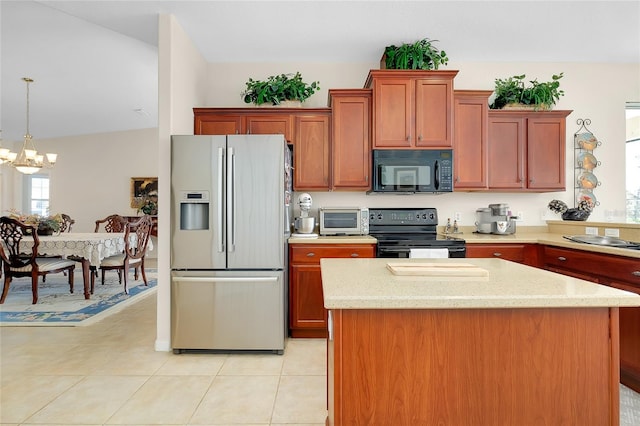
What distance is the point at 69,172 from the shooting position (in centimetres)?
778

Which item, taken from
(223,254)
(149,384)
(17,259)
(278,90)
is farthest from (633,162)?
(17,259)

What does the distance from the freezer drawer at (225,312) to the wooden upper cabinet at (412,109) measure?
168cm

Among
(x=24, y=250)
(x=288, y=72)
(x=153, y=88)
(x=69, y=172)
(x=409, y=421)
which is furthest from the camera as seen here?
(x=69, y=172)

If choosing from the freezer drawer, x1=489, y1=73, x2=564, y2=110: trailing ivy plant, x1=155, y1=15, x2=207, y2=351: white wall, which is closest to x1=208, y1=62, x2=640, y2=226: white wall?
x1=489, y1=73, x2=564, y2=110: trailing ivy plant

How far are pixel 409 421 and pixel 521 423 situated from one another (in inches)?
14.5

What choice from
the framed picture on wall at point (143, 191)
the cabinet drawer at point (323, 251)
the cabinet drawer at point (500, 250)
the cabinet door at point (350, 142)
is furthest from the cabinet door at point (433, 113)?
the framed picture on wall at point (143, 191)

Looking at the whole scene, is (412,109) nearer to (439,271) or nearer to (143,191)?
(439,271)

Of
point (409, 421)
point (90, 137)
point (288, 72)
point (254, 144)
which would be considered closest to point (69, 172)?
point (90, 137)

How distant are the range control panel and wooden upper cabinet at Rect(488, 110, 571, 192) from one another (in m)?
0.63

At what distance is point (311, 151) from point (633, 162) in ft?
11.5

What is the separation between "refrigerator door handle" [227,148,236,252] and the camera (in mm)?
2652

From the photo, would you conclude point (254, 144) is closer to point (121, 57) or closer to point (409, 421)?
point (409, 421)

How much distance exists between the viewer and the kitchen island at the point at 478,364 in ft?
3.68

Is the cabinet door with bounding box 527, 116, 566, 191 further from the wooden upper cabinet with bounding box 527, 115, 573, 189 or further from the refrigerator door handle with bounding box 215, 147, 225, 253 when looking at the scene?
the refrigerator door handle with bounding box 215, 147, 225, 253
